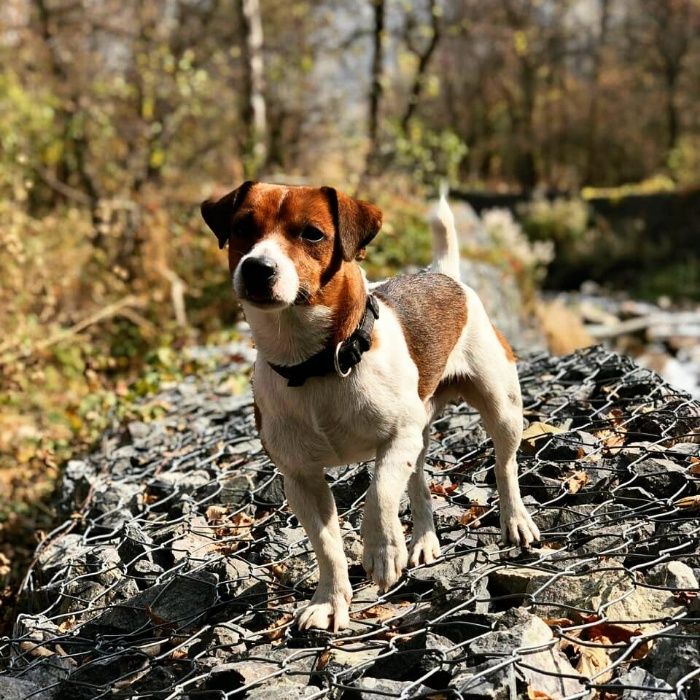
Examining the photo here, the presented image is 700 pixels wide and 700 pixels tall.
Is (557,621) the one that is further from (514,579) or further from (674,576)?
(674,576)

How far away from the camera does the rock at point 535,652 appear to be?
2439mm

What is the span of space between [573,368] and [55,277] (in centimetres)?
558

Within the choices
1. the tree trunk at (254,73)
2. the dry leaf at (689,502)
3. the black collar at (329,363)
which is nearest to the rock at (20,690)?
the black collar at (329,363)

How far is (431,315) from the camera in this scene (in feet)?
11.3

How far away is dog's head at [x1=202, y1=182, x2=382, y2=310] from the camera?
2.67m

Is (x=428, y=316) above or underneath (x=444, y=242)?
underneath

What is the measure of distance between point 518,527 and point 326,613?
35.8 inches

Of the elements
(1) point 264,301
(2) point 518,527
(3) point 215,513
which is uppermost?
(1) point 264,301

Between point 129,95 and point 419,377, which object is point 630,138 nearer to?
point 129,95

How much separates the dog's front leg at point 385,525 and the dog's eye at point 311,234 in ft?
2.46

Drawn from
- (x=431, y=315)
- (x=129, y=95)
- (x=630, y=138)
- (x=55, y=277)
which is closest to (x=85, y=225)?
(x=55, y=277)

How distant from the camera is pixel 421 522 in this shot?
358 cm

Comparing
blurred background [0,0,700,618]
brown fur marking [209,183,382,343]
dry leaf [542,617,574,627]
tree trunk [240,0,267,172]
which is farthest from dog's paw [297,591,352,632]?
tree trunk [240,0,267,172]

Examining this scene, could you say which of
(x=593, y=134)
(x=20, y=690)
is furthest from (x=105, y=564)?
(x=593, y=134)
